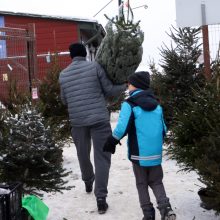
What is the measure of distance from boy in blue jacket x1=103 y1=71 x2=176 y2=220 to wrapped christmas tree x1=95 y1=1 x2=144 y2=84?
44cm

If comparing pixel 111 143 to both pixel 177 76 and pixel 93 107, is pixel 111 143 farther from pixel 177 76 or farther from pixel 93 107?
pixel 177 76

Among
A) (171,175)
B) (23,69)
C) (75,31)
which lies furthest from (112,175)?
(75,31)

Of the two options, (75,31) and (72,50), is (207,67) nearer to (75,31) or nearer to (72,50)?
(72,50)

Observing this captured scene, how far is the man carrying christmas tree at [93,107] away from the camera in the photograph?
5.09 metres

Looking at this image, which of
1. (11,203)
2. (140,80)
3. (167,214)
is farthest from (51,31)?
(11,203)

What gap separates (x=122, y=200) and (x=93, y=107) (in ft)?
4.02

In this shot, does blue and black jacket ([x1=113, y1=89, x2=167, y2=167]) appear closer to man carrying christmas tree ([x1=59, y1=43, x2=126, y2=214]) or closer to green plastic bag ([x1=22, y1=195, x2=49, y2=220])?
man carrying christmas tree ([x1=59, y1=43, x2=126, y2=214])

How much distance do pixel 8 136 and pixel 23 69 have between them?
16.8ft

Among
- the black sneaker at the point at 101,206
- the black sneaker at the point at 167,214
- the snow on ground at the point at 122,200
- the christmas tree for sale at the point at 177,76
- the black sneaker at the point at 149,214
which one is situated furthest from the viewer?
the christmas tree for sale at the point at 177,76

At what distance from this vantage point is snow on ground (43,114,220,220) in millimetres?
4910

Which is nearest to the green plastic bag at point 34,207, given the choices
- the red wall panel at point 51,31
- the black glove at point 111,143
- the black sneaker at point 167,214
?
the black glove at point 111,143

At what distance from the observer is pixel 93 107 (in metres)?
5.09

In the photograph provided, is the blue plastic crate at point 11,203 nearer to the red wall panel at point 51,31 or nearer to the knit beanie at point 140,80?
the knit beanie at point 140,80

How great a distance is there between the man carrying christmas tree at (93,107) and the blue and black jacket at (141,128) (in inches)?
25.1
